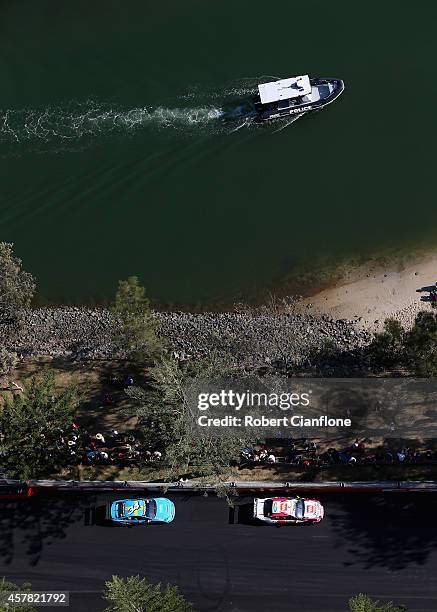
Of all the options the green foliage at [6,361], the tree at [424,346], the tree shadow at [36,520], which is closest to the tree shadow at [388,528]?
the tree at [424,346]

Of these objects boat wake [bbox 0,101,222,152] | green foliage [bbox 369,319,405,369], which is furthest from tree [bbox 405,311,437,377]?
boat wake [bbox 0,101,222,152]

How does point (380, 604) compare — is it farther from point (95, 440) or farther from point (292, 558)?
point (95, 440)

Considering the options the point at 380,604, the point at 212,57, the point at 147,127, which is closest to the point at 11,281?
the point at 147,127

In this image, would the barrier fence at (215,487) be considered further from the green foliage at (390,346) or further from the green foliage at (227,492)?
the green foliage at (390,346)

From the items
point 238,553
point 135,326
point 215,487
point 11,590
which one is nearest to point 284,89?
point 135,326

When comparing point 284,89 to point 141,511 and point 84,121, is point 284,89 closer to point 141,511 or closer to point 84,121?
point 84,121

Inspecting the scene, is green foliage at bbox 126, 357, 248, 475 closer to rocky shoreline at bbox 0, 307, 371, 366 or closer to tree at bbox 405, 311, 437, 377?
rocky shoreline at bbox 0, 307, 371, 366
